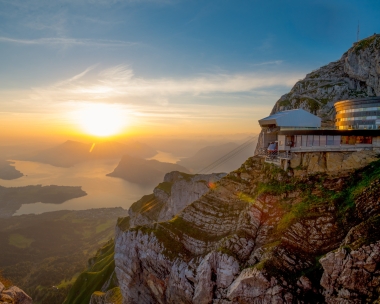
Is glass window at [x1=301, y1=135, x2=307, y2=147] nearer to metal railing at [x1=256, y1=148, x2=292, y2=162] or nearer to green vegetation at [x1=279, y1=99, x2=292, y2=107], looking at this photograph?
metal railing at [x1=256, y1=148, x2=292, y2=162]

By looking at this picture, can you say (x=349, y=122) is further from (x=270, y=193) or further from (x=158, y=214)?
(x=158, y=214)

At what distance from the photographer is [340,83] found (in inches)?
2061

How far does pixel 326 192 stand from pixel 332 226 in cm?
325

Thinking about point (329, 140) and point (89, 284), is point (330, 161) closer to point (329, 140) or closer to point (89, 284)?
point (329, 140)

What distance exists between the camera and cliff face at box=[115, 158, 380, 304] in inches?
635

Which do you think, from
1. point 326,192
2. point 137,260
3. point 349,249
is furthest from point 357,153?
point 137,260

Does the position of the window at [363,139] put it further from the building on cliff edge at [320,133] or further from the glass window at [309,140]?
the glass window at [309,140]

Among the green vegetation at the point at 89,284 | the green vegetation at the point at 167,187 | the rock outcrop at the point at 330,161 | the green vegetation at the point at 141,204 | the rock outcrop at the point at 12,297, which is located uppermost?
Answer: the rock outcrop at the point at 330,161

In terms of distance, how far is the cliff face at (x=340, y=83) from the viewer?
46938 mm

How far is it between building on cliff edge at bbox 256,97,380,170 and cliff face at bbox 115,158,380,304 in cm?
209

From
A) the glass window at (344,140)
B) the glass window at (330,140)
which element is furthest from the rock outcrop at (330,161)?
the glass window at (344,140)

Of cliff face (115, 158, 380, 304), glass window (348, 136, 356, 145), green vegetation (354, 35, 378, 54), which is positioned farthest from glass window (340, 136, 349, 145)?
green vegetation (354, 35, 378, 54)

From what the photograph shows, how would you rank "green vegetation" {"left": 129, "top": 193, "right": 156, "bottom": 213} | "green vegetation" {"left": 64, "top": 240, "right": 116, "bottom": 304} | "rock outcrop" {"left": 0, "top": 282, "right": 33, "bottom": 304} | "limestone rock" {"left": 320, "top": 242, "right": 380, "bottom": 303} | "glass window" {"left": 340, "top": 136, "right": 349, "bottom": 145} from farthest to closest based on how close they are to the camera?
"green vegetation" {"left": 129, "top": 193, "right": 156, "bottom": 213}
"green vegetation" {"left": 64, "top": 240, "right": 116, "bottom": 304}
"rock outcrop" {"left": 0, "top": 282, "right": 33, "bottom": 304}
"glass window" {"left": 340, "top": 136, "right": 349, "bottom": 145}
"limestone rock" {"left": 320, "top": 242, "right": 380, "bottom": 303}

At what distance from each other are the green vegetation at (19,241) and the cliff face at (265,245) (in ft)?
409
